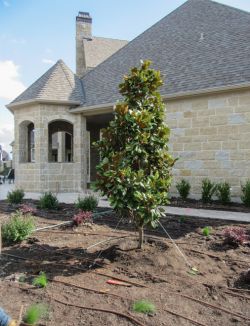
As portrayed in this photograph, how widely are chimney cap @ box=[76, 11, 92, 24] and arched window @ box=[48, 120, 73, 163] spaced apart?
10.0m

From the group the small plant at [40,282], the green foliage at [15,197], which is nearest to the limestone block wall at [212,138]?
the green foliage at [15,197]

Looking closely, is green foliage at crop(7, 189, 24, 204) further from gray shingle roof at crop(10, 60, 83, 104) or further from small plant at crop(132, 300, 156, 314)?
small plant at crop(132, 300, 156, 314)

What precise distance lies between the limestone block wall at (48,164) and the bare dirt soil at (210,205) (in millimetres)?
4717

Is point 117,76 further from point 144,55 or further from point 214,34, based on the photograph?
point 214,34

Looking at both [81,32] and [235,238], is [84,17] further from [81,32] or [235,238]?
[235,238]

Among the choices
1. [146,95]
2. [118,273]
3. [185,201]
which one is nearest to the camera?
[118,273]

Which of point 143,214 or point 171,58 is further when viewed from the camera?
point 171,58

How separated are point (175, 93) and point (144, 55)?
3.86m

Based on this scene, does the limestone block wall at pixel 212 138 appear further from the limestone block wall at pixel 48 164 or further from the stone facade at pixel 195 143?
the limestone block wall at pixel 48 164

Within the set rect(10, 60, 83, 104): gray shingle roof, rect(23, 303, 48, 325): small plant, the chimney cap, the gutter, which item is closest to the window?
rect(10, 60, 83, 104): gray shingle roof

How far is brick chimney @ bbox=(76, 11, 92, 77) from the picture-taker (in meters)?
27.8

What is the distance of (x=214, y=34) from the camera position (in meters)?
12.5

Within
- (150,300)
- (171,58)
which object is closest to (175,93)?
(171,58)

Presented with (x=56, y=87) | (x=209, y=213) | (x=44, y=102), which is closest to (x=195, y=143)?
(x=209, y=213)
